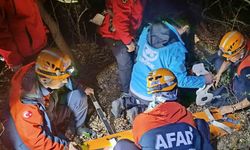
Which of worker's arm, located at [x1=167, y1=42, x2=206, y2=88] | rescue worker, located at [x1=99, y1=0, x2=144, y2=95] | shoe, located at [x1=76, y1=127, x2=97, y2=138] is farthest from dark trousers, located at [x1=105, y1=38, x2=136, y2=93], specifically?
shoe, located at [x1=76, y1=127, x2=97, y2=138]

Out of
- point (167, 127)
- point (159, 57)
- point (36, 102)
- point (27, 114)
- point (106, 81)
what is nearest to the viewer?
point (167, 127)

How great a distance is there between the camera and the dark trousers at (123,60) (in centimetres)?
597

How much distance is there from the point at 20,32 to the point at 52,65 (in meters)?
0.88

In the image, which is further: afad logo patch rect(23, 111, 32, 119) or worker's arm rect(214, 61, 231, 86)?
worker's arm rect(214, 61, 231, 86)

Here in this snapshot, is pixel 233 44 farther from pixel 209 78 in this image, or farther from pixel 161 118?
pixel 161 118

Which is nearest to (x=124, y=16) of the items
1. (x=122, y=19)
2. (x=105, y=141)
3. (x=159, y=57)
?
(x=122, y=19)

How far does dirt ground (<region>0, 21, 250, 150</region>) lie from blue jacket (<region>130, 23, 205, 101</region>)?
442 mm

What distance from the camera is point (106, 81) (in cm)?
643

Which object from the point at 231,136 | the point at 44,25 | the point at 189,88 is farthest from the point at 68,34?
the point at 231,136

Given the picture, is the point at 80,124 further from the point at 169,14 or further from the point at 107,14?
the point at 169,14

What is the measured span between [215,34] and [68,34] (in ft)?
7.09

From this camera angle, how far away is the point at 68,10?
6895 mm

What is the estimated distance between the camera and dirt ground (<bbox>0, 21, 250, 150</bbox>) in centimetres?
545

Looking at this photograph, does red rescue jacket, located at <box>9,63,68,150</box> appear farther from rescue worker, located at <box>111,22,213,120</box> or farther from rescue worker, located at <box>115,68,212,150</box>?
rescue worker, located at <box>111,22,213,120</box>
